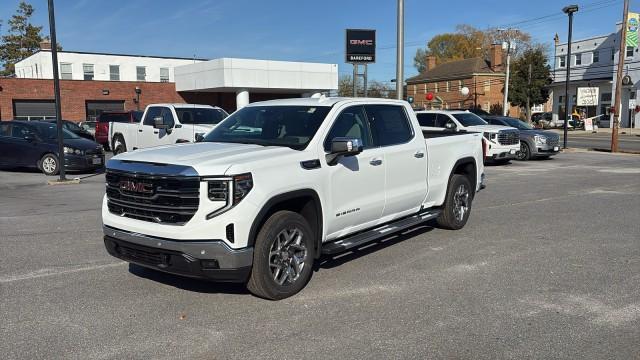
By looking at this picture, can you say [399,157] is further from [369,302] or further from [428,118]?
[428,118]

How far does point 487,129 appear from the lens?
18031mm

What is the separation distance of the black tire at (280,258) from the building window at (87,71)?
5093cm

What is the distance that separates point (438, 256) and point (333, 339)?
2.77 meters

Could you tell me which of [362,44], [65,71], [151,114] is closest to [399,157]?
[151,114]

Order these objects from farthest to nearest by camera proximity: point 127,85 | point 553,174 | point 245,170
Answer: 1. point 127,85
2. point 553,174
3. point 245,170

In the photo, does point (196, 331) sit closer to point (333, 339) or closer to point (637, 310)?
point (333, 339)

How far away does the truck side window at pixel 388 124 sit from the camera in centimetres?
637

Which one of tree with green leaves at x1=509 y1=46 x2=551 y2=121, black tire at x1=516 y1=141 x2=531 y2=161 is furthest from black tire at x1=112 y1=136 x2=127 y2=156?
tree with green leaves at x1=509 y1=46 x2=551 y2=121

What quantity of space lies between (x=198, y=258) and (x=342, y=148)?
5.62 ft

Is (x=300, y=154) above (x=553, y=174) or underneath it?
above

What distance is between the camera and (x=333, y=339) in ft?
13.8

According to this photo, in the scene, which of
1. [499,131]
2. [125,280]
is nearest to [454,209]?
[125,280]

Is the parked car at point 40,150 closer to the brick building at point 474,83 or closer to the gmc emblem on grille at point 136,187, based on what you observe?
the gmc emblem on grille at point 136,187

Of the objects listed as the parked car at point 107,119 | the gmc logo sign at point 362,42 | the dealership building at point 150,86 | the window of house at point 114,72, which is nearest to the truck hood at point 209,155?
the gmc logo sign at point 362,42
